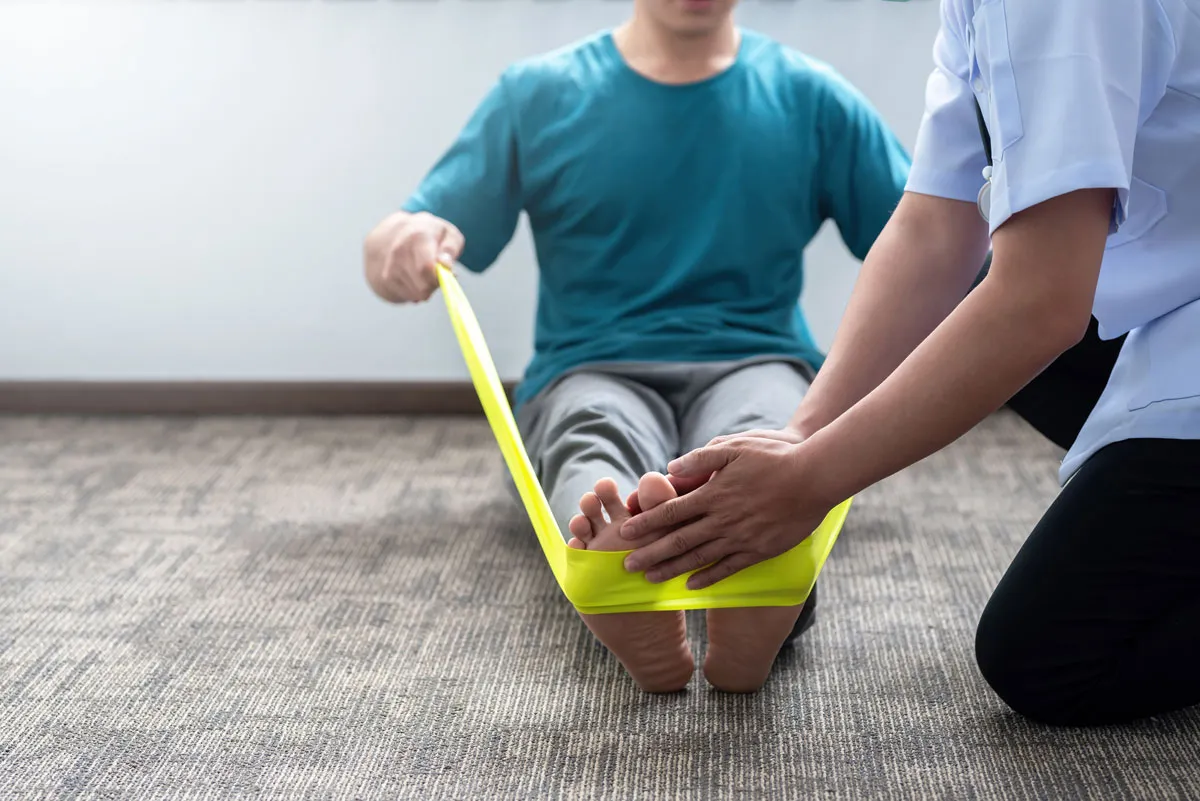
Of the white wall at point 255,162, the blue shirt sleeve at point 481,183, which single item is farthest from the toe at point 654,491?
the white wall at point 255,162

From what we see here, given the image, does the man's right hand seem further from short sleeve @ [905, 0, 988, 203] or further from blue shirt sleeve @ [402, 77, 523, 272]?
short sleeve @ [905, 0, 988, 203]

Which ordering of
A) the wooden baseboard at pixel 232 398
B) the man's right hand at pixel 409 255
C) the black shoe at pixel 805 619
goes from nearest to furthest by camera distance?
the black shoe at pixel 805 619
the man's right hand at pixel 409 255
the wooden baseboard at pixel 232 398

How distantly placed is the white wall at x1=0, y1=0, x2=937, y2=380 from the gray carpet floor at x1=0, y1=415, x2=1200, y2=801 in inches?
12.5

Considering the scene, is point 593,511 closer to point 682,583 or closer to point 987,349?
point 682,583

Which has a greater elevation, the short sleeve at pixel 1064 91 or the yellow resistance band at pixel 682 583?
the short sleeve at pixel 1064 91

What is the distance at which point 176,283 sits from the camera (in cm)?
180

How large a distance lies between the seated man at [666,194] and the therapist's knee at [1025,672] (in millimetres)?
382

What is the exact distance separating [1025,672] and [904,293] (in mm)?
291

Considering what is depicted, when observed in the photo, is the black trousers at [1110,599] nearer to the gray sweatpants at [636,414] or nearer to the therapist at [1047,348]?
the therapist at [1047,348]

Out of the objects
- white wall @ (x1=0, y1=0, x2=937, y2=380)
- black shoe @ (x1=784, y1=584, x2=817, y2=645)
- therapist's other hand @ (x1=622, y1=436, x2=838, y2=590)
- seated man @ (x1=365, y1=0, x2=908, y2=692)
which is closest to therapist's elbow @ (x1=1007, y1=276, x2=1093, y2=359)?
therapist's other hand @ (x1=622, y1=436, x2=838, y2=590)

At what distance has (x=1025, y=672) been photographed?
876 mm

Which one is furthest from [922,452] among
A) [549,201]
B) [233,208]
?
[233,208]

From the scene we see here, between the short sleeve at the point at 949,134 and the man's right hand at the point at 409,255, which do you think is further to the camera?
the man's right hand at the point at 409,255

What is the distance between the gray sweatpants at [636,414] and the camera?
105 cm
